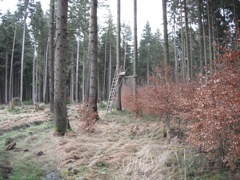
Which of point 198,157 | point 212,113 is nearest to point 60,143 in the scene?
point 198,157

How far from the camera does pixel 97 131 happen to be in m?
8.77

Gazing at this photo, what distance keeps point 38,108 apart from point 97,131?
11035 millimetres

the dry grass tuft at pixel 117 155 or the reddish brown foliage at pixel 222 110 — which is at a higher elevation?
the reddish brown foliage at pixel 222 110

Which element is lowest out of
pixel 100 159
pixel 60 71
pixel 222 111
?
pixel 100 159

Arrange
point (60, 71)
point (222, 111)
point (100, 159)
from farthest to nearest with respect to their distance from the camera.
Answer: point (60, 71) → point (100, 159) → point (222, 111)

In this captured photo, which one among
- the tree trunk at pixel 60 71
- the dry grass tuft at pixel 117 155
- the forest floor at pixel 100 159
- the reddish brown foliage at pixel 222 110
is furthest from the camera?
the tree trunk at pixel 60 71

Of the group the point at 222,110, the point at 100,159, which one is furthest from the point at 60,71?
the point at 222,110

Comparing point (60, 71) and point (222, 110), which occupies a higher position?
point (60, 71)

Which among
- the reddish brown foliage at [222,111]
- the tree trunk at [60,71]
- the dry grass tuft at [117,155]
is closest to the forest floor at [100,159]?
the dry grass tuft at [117,155]

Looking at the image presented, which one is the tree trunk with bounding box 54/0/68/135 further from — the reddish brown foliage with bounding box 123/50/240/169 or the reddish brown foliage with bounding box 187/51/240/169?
the reddish brown foliage with bounding box 187/51/240/169

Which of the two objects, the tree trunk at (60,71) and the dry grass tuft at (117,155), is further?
the tree trunk at (60,71)

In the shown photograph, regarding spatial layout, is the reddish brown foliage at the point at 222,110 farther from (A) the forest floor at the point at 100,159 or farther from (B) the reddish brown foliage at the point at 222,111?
(A) the forest floor at the point at 100,159

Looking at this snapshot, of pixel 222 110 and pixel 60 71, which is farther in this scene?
pixel 60 71

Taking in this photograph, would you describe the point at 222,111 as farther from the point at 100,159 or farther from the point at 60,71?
the point at 60,71
